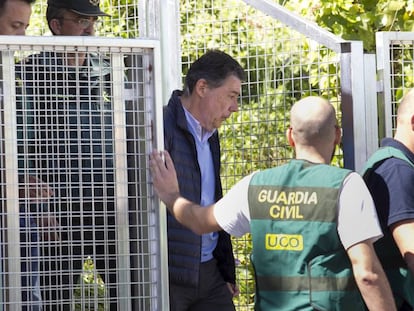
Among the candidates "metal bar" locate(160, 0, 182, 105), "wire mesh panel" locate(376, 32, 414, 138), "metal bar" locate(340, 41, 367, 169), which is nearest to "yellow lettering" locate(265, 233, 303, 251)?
Result: "metal bar" locate(340, 41, 367, 169)

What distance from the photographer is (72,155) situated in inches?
173

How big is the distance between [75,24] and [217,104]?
1048mm

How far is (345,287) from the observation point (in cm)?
415

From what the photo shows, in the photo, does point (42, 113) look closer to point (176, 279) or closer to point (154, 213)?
point (154, 213)

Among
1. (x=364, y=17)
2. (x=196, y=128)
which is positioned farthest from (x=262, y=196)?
(x=364, y=17)

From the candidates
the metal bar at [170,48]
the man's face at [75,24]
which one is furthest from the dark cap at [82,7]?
the metal bar at [170,48]

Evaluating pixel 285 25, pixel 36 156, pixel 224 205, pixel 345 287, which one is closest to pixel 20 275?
pixel 36 156

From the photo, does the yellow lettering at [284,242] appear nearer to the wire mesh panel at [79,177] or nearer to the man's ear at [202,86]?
the wire mesh panel at [79,177]

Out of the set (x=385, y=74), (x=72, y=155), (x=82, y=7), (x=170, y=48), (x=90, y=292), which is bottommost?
(x=90, y=292)

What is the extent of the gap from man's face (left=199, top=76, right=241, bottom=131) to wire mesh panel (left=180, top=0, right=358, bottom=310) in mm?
249

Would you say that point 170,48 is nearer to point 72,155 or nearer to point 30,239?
point 72,155

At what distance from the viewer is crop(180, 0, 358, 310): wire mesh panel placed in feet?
17.3

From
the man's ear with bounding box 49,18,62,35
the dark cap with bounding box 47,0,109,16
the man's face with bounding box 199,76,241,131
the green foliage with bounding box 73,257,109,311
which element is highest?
the dark cap with bounding box 47,0,109,16

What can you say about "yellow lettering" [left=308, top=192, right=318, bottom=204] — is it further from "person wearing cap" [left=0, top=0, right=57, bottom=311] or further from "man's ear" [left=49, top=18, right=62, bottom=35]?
"man's ear" [left=49, top=18, right=62, bottom=35]
